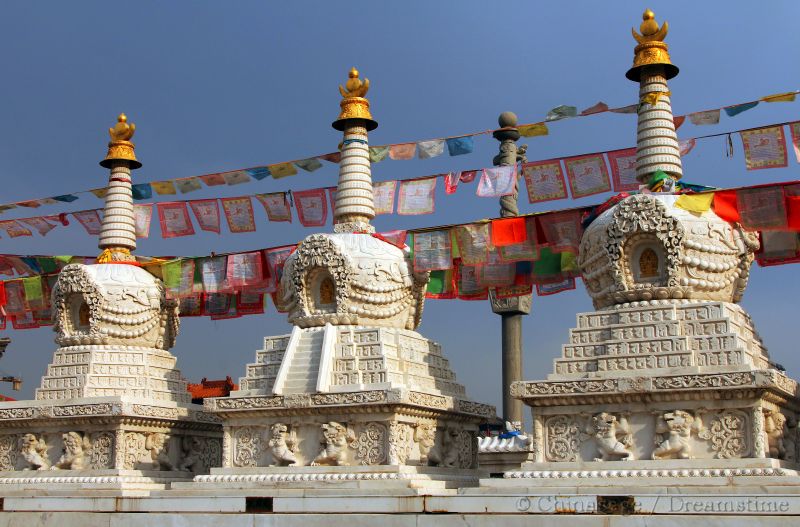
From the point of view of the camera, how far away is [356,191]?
2569cm

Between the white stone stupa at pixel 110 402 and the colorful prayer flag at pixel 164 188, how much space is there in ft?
5.18

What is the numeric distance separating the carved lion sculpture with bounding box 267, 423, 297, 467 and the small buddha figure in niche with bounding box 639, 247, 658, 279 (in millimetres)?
7875

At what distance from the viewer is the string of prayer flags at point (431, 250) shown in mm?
24484

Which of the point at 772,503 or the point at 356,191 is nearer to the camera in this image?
the point at 772,503

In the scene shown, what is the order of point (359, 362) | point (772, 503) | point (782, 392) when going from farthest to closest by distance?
point (359, 362) < point (782, 392) < point (772, 503)

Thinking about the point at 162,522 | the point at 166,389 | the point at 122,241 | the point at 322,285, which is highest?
the point at 122,241

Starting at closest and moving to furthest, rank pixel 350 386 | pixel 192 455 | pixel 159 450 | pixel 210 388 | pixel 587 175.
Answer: pixel 350 386
pixel 587 175
pixel 159 450
pixel 192 455
pixel 210 388

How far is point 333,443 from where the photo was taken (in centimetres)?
2195

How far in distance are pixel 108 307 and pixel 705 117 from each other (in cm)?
1485

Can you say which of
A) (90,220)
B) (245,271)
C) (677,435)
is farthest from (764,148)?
(90,220)

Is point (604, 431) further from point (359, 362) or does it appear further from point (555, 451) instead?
point (359, 362)

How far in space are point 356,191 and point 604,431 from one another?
9.15 m

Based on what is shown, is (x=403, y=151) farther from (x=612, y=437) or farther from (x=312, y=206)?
(x=612, y=437)

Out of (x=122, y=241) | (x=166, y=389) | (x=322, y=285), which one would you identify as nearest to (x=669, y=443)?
(x=322, y=285)
